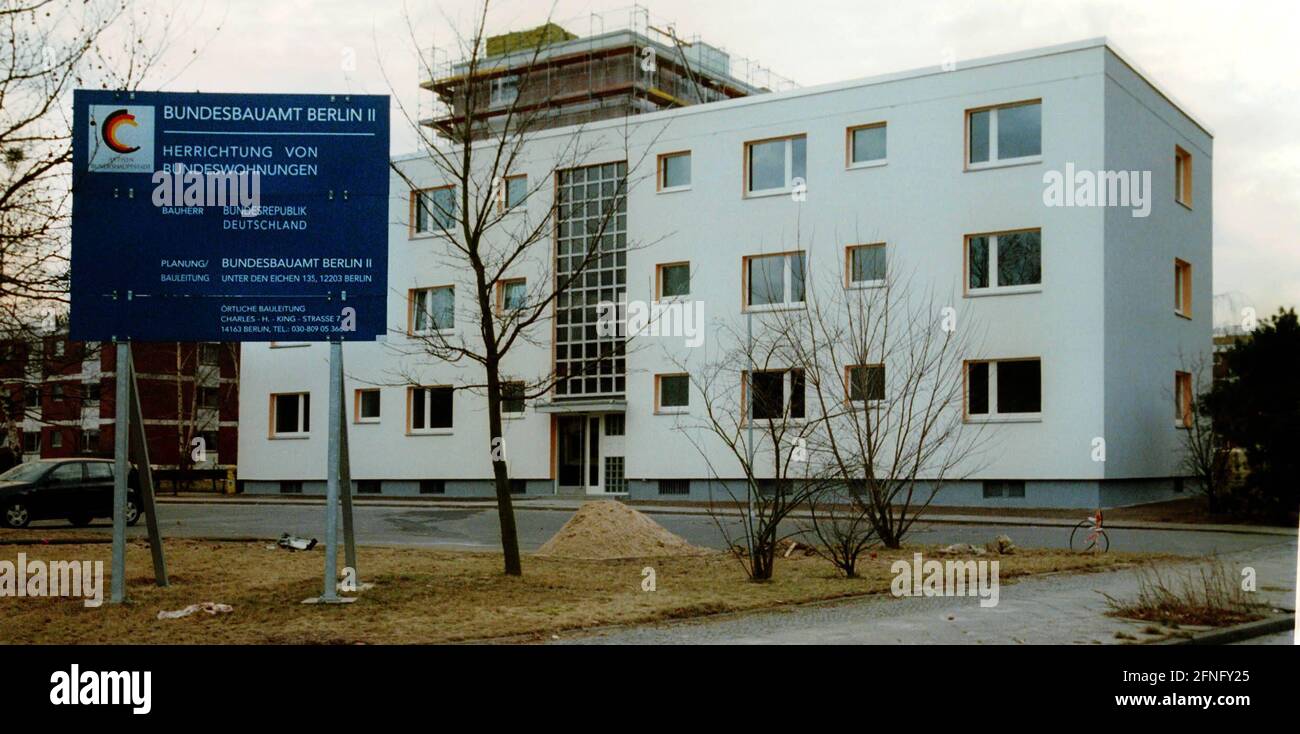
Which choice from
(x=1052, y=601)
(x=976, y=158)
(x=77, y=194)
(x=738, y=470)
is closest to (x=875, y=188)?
(x=976, y=158)

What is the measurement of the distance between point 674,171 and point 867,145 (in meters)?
6.45

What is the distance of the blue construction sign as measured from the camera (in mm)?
11883

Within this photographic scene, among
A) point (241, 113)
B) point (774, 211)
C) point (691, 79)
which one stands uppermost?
point (691, 79)

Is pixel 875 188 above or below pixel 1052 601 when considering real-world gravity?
above

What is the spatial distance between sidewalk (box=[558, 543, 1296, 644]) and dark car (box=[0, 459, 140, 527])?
18.0 metres

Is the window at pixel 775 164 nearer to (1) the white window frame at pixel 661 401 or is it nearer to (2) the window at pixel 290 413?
(1) the white window frame at pixel 661 401

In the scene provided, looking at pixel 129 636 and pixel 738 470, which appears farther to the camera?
pixel 738 470

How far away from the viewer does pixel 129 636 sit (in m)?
10.1

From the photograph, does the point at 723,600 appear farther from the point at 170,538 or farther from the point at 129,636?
the point at 170,538

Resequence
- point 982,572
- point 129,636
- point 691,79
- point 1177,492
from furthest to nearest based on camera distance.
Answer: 1. point 691,79
2. point 1177,492
3. point 982,572
4. point 129,636

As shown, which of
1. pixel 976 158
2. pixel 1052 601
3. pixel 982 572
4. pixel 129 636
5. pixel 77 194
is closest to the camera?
pixel 129 636

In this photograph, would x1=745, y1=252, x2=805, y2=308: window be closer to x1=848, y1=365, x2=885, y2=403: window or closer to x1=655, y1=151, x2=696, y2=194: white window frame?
x1=655, y1=151, x2=696, y2=194: white window frame

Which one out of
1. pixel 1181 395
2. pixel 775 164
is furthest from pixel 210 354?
pixel 1181 395

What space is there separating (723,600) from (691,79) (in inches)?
1464
